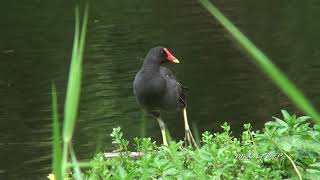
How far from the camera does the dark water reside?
11.8 meters

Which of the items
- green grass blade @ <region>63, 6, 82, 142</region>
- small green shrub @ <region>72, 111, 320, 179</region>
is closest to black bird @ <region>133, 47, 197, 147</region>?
small green shrub @ <region>72, 111, 320, 179</region>

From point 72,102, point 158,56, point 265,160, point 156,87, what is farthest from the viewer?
point 158,56

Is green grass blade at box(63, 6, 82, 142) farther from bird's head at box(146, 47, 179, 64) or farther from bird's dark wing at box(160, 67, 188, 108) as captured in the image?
bird's dark wing at box(160, 67, 188, 108)

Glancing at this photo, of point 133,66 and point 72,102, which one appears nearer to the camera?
point 72,102

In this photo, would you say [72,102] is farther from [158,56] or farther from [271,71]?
[158,56]

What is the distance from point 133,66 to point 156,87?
8985 millimetres

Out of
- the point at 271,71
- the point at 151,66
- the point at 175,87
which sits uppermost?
the point at 151,66

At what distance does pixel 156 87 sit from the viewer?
8.00 metres

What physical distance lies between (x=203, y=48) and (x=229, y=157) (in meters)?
14.9

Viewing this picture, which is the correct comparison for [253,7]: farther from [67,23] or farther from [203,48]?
[203,48]

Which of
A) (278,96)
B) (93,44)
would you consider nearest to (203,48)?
(93,44)

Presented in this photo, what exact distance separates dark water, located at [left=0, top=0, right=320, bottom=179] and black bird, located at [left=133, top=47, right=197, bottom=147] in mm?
751

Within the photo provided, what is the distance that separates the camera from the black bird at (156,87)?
26.1 ft

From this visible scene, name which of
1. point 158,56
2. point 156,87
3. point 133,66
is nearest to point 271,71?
point 156,87
